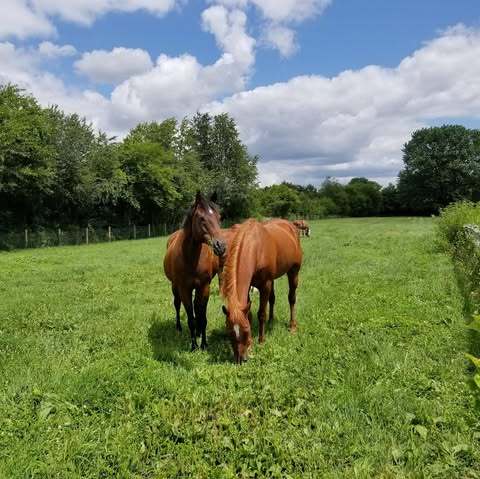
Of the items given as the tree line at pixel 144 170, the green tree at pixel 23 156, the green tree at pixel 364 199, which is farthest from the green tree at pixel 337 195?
the green tree at pixel 23 156

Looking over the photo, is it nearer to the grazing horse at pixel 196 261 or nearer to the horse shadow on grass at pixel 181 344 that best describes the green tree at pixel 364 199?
the horse shadow on grass at pixel 181 344

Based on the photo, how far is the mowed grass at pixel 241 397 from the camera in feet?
13.7

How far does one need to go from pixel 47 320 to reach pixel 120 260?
11868 mm

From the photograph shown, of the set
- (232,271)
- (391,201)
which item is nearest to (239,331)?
(232,271)

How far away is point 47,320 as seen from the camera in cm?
903

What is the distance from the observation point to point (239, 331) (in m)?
6.05

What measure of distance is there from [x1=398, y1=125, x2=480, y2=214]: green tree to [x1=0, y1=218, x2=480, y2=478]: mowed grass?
72983mm

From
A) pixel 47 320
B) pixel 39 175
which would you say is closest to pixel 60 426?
pixel 47 320

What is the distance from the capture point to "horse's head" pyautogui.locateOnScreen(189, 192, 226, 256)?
6.51m

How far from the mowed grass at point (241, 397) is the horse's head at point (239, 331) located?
0.20 m

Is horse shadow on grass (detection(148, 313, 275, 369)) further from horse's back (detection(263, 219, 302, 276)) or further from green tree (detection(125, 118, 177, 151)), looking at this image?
green tree (detection(125, 118, 177, 151))

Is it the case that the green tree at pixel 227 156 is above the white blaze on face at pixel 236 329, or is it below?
above

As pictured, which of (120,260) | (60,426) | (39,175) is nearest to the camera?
(60,426)

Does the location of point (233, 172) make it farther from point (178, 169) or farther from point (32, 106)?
point (32, 106)
